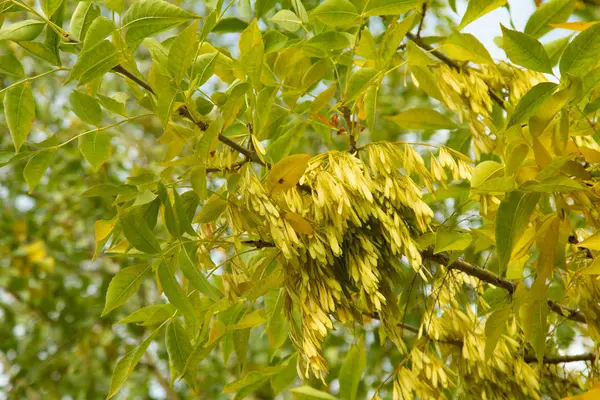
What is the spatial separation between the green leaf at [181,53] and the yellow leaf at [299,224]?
18 cm

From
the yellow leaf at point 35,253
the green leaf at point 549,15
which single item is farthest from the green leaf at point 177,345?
the yellow leaf at point 35,253

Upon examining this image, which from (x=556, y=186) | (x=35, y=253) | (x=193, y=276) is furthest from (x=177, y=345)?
(x=35, y=253)

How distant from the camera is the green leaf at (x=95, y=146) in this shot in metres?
0.88

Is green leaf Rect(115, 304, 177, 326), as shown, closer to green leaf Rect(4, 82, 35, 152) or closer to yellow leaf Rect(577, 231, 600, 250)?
green leaf Rect(4, 82, 35, 152)

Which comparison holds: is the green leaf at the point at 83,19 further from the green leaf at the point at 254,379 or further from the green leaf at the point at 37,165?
the green leaf at the point at 254,379

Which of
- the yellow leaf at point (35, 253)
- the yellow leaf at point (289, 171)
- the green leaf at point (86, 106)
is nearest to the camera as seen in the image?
the yellow leaf at point (289, 171)

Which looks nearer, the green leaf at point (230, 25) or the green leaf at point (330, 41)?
the green leaf at point (330, 41)

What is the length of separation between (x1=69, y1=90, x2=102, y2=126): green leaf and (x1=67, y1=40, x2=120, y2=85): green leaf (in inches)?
5.5

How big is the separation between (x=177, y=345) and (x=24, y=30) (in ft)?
1.26

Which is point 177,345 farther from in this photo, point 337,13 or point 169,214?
point 337,13

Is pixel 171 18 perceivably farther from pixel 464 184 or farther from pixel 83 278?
pixel 83 278

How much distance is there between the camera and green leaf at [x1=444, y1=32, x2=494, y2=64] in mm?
826

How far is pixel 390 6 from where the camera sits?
773 mm

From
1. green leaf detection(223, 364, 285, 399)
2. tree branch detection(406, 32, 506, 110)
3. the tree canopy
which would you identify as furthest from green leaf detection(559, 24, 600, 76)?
green leaf detection(223, 364, 285, 399)
